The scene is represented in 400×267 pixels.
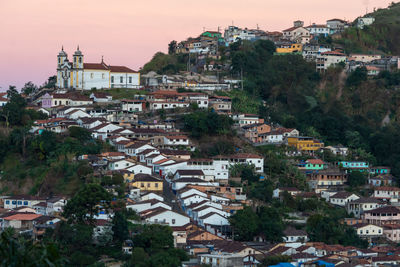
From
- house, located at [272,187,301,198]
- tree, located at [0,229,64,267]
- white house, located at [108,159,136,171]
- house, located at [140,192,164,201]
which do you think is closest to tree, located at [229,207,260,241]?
house, located at [140,192,164,201]

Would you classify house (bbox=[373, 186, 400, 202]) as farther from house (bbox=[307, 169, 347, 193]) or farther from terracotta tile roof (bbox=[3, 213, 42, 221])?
terracotta tile roof (bbox=[3, 213, 42, 221])

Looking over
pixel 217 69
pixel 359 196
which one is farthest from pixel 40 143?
pixel 217 69

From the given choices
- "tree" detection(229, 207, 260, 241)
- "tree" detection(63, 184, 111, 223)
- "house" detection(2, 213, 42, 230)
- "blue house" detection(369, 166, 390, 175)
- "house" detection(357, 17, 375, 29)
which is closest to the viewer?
"tree" detection(63, 184, 111, 223)

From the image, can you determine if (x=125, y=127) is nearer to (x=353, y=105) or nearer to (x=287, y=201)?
(x=287, y=201)

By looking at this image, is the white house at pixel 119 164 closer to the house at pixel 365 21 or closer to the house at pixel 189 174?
the house at pixel 189 174

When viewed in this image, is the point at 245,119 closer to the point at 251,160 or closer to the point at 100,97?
the point at 251,160
